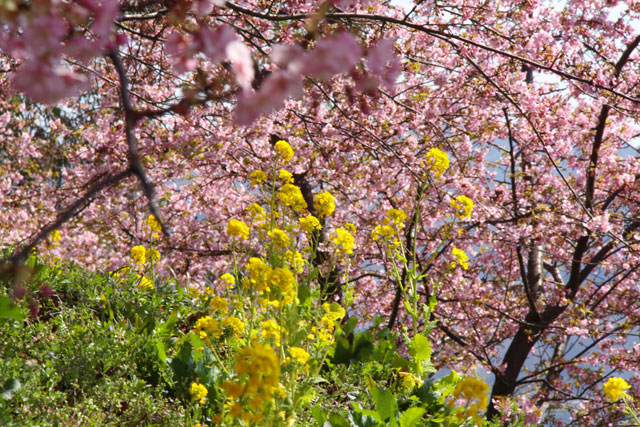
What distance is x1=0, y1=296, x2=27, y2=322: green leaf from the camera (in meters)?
2.81

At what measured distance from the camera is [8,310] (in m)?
2.83

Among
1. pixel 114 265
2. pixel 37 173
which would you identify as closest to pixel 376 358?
pixel 114 265

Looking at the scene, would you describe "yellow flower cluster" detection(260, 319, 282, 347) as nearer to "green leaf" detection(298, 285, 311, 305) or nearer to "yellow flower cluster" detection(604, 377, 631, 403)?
"green leaf" detection(298, 285, 311, 305)

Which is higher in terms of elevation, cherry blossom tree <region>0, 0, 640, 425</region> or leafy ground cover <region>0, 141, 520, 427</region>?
cherry blossom tree <region>0, 0, 640, 425</region>

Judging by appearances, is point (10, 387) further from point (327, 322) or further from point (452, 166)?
point (452, 166)

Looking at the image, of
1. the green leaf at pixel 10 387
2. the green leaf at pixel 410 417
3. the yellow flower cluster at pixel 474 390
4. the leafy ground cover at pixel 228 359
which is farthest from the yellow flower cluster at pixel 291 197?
the green leaf at pixel 10 387

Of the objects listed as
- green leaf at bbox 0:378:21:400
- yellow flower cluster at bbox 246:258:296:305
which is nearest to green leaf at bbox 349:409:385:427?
yellow flower cluster at bbox 246:258:296:305

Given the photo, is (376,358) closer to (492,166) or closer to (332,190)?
(332,190)

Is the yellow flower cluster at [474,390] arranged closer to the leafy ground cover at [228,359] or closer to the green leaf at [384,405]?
the leafy ground cover at [228,359]

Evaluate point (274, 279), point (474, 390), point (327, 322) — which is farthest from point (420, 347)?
point (274, 279)

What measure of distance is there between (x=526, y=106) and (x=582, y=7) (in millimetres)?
1589

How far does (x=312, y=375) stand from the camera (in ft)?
8.11

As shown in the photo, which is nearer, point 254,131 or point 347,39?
point 347,39

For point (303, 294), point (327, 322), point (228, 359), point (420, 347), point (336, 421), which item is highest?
point (303, 294)
